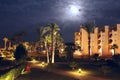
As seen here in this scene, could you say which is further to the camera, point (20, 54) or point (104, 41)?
point (104, 41)

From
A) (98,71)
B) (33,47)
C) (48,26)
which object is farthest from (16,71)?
(33,47)

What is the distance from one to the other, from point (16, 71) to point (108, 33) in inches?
2554

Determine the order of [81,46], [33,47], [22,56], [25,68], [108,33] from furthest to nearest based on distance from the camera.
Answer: [33,47] → [81,46] → [108,33] → [22,56] → [25,68]

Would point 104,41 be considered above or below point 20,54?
above

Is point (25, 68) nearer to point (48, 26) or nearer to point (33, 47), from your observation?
point (48, 26)

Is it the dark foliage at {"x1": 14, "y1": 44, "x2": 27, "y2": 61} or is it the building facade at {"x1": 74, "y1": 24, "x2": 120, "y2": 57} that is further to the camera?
the building facade at {"x1": 74, "y1": 24, "x2": 120, "y2": 57}

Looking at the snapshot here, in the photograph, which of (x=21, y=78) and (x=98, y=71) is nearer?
(x=21, y=78)

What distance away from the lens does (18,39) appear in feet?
403

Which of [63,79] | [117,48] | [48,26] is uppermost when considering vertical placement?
[48,26]

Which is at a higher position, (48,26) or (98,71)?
(48,26)

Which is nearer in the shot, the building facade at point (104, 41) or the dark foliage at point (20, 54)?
the dark foliage at point (20, 54)

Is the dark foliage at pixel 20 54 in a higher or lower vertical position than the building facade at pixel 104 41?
lower

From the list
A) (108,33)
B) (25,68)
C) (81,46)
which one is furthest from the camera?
(81,46)

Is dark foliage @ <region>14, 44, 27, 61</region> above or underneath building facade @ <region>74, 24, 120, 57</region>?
underneath
